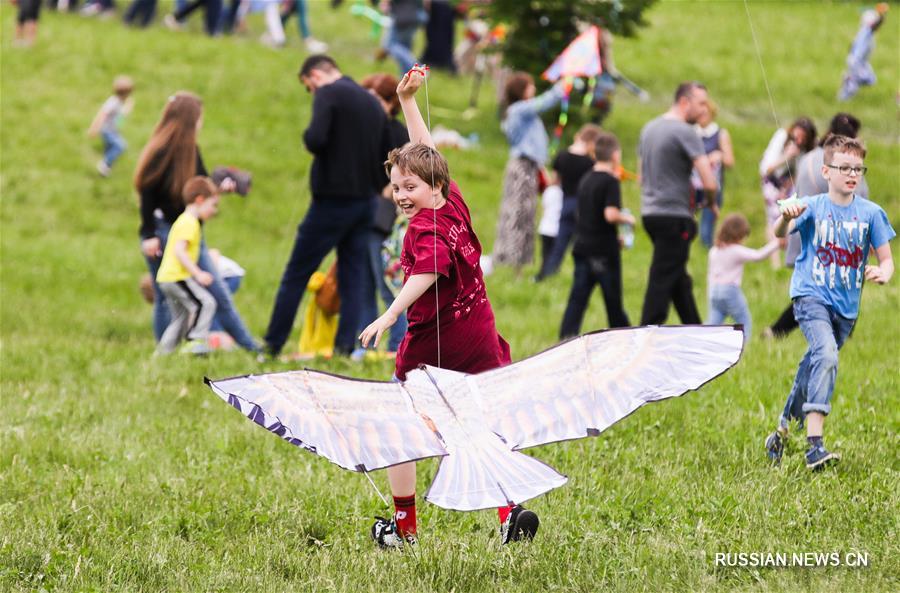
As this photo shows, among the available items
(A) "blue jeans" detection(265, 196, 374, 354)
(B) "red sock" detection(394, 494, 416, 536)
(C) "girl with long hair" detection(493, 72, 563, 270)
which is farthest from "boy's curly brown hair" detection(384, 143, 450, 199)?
(C) "girl with long hair" detection(493, 72, 563, 270)

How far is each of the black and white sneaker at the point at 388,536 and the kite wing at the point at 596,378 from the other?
101 cm

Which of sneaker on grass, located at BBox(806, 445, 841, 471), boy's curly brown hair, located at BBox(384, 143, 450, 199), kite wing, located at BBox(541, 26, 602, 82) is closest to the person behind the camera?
boy's curly brown hair, located at BBox(384, 143, 450, 199)

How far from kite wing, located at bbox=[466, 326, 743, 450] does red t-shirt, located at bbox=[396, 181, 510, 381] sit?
47cm

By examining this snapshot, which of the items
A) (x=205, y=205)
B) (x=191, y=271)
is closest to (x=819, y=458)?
(x=191, y=271)

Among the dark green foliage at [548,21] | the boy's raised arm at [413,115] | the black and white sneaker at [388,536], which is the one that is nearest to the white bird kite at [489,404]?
the black and white sneaker at [388,536]

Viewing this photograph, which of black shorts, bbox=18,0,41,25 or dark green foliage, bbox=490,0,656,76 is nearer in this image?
dark green foliage, bbox=490,0,656,76

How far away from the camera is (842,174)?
249 inches

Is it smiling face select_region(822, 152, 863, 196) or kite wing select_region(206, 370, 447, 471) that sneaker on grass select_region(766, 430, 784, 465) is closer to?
smiling face select_region(822, 152, 863, 196)

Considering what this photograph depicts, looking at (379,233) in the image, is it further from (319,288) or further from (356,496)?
(356,496)

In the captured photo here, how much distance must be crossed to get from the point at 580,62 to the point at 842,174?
688 cm

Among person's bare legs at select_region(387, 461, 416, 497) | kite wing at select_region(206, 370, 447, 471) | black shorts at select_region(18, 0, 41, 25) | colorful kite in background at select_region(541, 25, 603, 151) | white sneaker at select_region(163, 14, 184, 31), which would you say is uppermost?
white sneaker at select_region(163, 14, 184, 31)

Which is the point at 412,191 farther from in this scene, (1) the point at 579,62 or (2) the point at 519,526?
(1) the point at 579,62

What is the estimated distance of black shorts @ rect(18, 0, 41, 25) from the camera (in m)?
22.0

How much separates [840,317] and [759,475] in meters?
0.94
